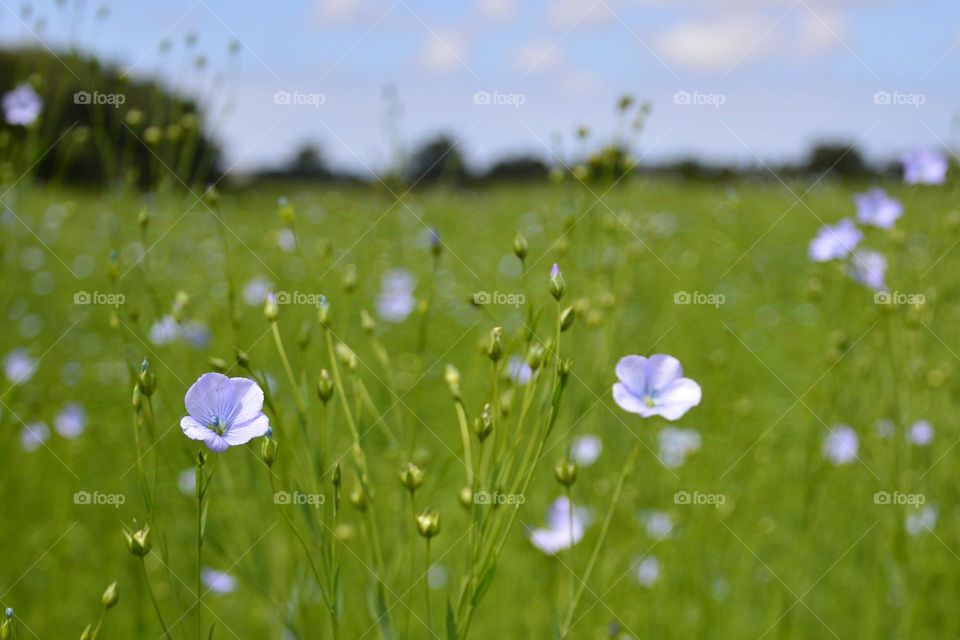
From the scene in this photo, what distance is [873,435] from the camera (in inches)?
87.0

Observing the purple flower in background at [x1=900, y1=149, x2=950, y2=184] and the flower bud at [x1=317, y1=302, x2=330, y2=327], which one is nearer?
the flower bud at [x1=317, y1=302, x2=330, y2=327]

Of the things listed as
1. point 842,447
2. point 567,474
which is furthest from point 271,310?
point 842,447

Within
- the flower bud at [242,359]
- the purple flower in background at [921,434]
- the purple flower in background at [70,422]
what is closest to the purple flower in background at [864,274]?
the purple flower in background at [921,434]

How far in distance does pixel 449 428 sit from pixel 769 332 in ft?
6.87

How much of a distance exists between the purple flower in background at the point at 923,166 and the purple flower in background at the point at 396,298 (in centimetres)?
162

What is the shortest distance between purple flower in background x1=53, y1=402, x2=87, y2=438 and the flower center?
190 cm

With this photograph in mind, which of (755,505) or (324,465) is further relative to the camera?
(755,505)

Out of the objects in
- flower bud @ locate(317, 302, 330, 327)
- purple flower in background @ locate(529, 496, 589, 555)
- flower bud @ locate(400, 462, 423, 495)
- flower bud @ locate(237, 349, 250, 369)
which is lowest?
purple flower in background @ locate(529, 496, 589, 555)

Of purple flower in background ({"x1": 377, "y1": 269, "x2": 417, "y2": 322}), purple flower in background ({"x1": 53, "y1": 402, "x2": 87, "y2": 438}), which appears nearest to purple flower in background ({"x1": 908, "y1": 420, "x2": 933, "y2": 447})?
purple flower in background ({"x1": 377, "y1": 269, "x2": 417, "y2": 322})

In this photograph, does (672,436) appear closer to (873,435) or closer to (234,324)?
(873,435)

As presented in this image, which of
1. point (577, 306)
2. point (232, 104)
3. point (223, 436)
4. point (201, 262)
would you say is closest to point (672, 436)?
point (577, 306)

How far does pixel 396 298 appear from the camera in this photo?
3.02m

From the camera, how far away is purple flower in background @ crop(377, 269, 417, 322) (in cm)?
298

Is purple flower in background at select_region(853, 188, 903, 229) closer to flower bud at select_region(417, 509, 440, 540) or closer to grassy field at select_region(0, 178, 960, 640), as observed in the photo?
grassy field at select_region(0, 178, 960, 640)
